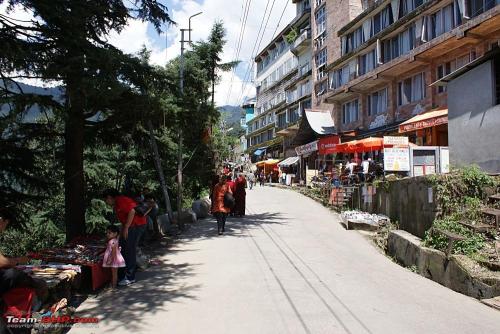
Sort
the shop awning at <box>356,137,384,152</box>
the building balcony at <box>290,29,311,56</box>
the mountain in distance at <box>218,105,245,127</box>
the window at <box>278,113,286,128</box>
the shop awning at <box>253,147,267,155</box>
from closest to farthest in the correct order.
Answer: the shop awning at <box>356,137,384,152</box> < the mountain in distance at <box>218,105,245,127</box> < the building balcony at <box>290,29,311,56</box> < the window at <box>278,113,286,128</box> < the shop awning at <box>253,147,267,155</box>

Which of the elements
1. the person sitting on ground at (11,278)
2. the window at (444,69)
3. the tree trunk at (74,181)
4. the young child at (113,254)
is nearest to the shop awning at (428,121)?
the window at (444,69)

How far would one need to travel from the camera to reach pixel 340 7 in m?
34.8

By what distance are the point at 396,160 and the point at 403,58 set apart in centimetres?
1158

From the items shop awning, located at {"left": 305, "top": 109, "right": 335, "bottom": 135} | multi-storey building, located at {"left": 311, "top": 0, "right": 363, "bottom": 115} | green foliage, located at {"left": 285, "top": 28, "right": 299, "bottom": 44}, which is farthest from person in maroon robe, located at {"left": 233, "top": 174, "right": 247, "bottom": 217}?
green foliage, located at {"left": 285, "top": 28, "right": 299, "bottom": 44}

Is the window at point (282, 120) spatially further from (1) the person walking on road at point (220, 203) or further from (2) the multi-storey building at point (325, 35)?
(1) the person walking on road at point (220, 203)

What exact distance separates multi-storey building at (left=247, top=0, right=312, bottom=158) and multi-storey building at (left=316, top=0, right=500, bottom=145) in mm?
11652

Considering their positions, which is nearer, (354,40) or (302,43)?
(354,40)

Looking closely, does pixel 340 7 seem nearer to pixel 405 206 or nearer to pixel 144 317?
pixel 405 206

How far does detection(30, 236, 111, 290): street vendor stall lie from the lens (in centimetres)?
716

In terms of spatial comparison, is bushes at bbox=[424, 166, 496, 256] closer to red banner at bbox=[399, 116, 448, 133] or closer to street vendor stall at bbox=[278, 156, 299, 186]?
red banner at bbox=[399, 116, 448, 133]

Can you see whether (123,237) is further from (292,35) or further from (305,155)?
(292,35)

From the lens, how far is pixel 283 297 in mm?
6629

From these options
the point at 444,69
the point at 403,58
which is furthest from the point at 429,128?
the point at 403,58

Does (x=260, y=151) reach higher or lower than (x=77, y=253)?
higher
